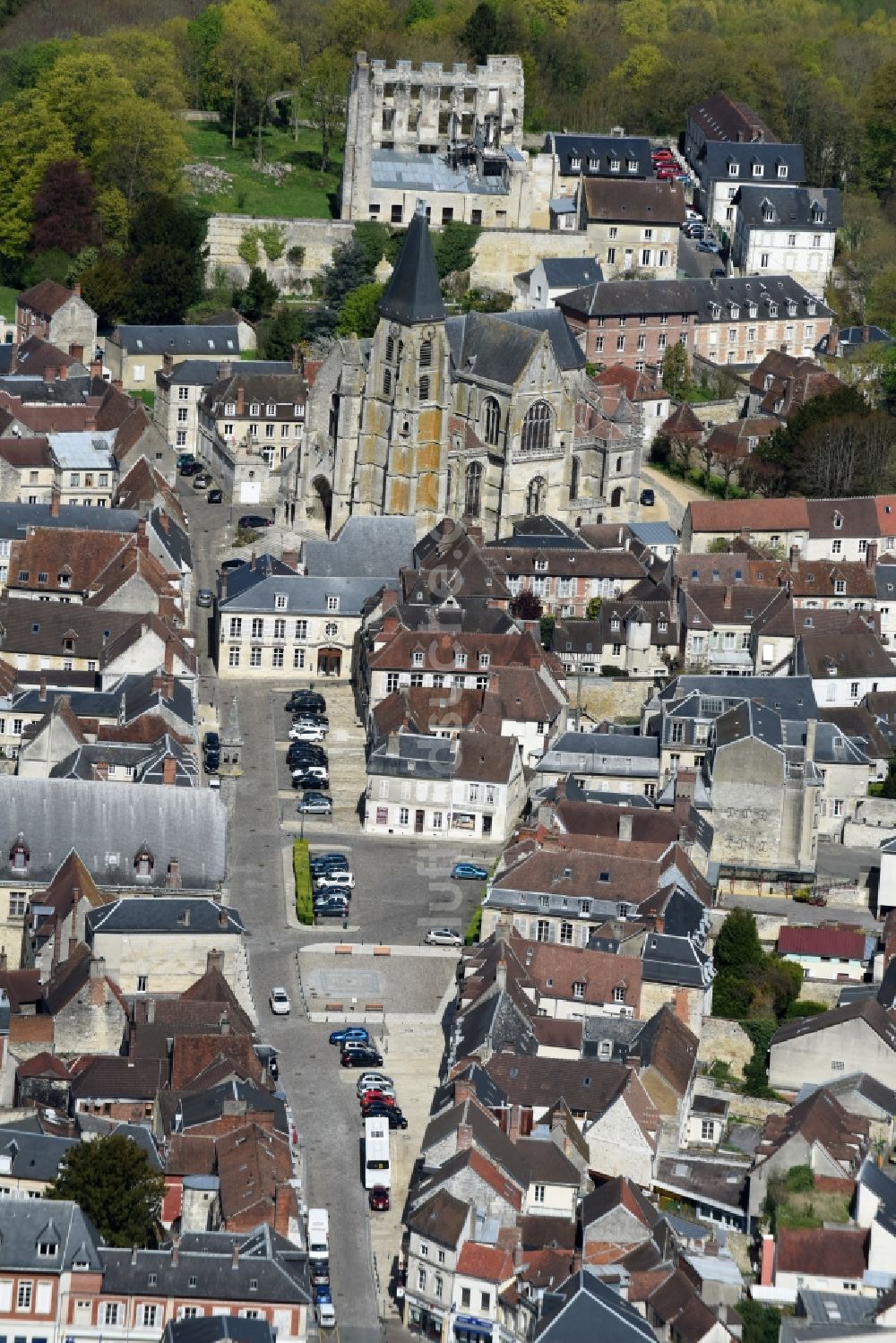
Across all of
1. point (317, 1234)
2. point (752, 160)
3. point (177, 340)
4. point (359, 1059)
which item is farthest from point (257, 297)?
point (317, 1234)

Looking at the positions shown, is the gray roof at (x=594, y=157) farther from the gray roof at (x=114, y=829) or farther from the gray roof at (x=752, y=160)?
the gray roof at (x=114, y=829)

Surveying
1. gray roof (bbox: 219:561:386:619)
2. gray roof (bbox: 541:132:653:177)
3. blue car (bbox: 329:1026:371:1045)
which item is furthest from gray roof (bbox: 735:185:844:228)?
blue car (bbox: 329:1026:371:1045)

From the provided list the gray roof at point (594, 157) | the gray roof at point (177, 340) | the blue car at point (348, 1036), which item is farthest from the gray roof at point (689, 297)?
the blue car at point (348, 1036)

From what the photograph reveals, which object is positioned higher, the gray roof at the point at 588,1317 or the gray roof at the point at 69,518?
the gray roof at the point at 69,518

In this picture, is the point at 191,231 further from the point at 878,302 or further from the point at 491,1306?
the point at 491,1306

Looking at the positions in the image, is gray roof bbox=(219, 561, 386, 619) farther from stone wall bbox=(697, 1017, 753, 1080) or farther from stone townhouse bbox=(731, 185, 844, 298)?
stone townhouse bbox=(731, 185, 844, 298)

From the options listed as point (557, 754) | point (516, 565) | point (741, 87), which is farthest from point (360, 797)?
point (741, 87)

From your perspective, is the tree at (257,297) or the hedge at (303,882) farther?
the tree at (257,297)

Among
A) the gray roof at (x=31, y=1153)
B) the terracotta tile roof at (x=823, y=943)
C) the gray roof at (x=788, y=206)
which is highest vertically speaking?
the gray roof at (x=788, y=206)

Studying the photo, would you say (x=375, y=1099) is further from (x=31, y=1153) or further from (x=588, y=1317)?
(x=588, y=1317)
